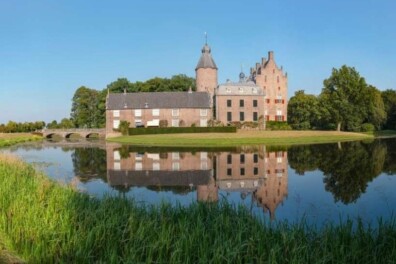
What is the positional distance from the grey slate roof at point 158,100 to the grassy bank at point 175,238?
45833 millimetres

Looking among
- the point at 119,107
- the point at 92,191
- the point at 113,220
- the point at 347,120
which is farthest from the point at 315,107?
the point at 113,220

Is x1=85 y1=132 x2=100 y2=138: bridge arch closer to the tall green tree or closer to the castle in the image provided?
the castle

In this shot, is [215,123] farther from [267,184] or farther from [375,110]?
[267,184]

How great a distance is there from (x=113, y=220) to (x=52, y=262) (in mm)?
1156

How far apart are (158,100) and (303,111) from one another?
22.4 meters

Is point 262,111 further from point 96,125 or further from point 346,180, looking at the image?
point 346,180

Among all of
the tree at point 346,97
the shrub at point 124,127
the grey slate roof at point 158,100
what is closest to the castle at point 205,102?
the grey slate roof at point 158,100

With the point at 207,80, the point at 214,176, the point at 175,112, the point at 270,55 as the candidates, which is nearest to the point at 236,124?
the point at 207,80

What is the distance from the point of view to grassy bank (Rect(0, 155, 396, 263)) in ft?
15.4

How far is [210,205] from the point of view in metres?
6.98

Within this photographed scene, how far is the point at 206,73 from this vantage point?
5478 centimetres

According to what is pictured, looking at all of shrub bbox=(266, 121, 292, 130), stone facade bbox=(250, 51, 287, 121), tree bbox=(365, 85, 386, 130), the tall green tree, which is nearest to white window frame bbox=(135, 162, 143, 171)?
shrub bbox=(266, 121, 292, 130)

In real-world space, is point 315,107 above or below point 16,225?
above

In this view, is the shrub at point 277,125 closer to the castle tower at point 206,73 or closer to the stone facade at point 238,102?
the stone facade at point 238,102
